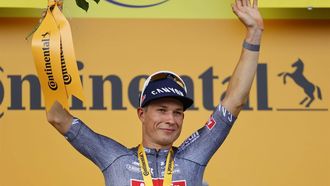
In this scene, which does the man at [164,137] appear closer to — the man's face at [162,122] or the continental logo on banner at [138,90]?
the man's face at [162,122]

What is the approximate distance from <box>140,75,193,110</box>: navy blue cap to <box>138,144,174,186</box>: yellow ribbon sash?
217mm

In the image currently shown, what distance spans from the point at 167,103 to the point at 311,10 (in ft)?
8.36

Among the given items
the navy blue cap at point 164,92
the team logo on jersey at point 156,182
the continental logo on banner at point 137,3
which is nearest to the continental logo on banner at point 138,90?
the continental logo on banner at point 137,3

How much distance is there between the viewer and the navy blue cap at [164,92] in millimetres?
4297

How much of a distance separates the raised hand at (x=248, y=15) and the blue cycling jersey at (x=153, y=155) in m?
0.39

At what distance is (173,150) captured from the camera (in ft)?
14.3

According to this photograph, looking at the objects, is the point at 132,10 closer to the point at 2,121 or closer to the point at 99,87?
the point at 99,87

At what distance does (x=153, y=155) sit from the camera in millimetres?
4297

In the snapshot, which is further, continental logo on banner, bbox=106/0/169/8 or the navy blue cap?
continental logo on banner, bbox=106/0/169/8

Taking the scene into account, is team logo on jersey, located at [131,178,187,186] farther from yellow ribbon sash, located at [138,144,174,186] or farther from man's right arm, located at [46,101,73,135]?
man's right arm, located at [46,101,73,135]

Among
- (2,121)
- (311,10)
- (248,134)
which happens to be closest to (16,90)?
(2,121)

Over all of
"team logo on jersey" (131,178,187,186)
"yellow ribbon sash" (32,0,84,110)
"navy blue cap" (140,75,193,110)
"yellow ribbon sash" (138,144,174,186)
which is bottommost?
"team logo on jersey" (131,178,187,186)

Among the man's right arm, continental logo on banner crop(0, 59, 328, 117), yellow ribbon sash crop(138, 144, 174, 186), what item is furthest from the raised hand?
continental logo on banner crop(0, 59, 328, 117)

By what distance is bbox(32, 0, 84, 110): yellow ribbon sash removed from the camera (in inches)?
169
